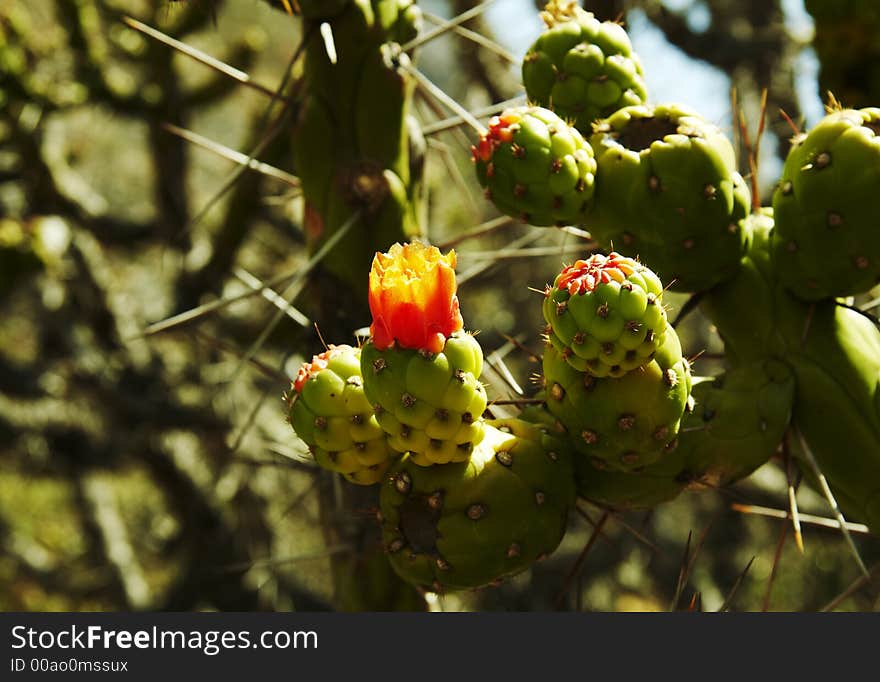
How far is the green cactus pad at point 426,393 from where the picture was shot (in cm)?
133

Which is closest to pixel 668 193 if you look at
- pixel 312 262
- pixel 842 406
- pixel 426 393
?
pixel 842 406

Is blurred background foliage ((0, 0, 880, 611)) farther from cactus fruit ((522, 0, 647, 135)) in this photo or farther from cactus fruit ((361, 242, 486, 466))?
cactus fruit ((361, 242, 486, 466))

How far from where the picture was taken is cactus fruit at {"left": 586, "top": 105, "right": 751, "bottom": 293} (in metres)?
1.59

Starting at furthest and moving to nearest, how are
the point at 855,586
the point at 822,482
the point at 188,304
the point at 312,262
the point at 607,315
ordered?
the point at 188,304 < the point at 312,262 < the point at 855,586 < the point at 822,482 < the point at 607,315

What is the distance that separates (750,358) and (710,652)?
0.48 metres

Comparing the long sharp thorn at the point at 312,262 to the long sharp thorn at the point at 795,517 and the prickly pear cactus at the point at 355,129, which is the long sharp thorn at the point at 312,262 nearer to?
the prickly pear cactus at the point at 355,129

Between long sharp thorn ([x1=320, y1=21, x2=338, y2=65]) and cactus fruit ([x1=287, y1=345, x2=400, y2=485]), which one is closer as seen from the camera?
cactus fruit ([x1=287, y1=345, x2=400, y2=485])

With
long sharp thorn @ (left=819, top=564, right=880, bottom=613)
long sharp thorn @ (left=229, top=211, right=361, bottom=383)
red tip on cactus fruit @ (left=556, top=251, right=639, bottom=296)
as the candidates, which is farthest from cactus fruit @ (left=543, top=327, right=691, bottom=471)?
long sharp thorn @ (left=229, top=211, right=361, bottom=383)

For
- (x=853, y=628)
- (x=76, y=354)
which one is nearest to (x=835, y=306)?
(x=853, y=628)

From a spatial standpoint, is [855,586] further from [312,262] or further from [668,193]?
[312,262]

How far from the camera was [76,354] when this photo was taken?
4.18 meters

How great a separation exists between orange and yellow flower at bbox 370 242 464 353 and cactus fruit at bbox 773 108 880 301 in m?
0.63

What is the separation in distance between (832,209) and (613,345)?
1.64 feet

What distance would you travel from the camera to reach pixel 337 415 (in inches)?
56.4
